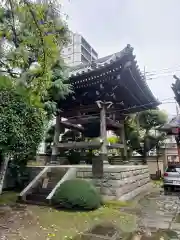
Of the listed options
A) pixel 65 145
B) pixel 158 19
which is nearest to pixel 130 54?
pixel 158 19

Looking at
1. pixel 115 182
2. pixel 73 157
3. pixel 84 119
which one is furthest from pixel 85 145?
pixel 115 182

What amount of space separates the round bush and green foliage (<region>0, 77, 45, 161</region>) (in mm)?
1831

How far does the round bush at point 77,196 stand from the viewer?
20.0 feet

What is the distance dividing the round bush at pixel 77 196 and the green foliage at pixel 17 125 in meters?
1.83

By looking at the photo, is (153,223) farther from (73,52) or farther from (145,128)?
(73,52)

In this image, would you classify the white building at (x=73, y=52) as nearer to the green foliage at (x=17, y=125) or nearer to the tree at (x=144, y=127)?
the green foliage at (x=17, y=125)

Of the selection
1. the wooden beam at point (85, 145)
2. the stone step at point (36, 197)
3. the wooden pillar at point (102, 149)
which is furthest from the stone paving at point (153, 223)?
the wooden beam at point (85, 145)

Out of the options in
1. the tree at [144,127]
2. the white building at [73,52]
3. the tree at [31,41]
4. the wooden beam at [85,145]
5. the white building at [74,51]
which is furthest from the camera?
the tree at [144,127]

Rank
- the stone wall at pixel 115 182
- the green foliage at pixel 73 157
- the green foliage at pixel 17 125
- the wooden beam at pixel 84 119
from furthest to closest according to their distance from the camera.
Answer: the green foliage at pixel 73 157 → the wooden beam at pixel 84 119 → the stone wall at pixel 115 182 → the green foliage at pixel 17 125

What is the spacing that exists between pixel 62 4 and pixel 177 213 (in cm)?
617

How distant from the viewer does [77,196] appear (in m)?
6.14

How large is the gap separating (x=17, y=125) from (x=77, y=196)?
2.83m

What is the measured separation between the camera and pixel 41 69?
2.61 meters

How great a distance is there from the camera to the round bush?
6.09 metres
